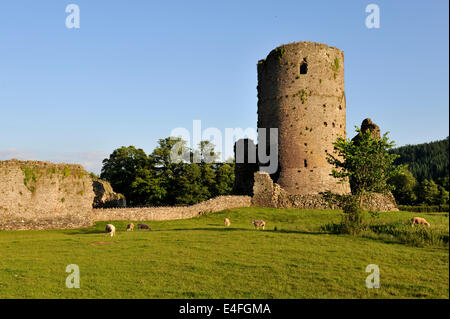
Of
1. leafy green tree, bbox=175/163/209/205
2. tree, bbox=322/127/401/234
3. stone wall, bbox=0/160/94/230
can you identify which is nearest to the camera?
tree, bbox=322/127/401/234

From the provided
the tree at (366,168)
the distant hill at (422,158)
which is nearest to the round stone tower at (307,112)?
the tree at (366,168)

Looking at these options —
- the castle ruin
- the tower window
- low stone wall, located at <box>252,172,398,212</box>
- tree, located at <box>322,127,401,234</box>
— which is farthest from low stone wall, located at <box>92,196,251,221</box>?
tree, located at <box>322,127,401,234</box>

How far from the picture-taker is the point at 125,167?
47906mm

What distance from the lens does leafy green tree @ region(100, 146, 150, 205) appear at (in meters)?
46.8

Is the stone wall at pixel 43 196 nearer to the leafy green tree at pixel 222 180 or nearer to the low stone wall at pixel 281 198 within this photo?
the low stone wall at pixel 281 198

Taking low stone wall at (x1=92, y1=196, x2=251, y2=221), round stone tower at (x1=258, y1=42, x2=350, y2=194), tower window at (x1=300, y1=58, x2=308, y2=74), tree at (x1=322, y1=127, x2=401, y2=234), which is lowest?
low stone wall at (x1=92, y1=196, x2=251, y2=221)

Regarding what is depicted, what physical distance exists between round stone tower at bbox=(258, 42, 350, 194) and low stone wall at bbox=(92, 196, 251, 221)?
644cm

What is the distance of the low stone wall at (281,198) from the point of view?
3694 cm

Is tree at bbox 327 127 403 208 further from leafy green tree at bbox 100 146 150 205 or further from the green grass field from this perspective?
leafy green tree at bbox 100 146 150 205

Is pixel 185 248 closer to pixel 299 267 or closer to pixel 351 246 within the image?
pixel 299 267

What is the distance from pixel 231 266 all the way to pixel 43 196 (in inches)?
764

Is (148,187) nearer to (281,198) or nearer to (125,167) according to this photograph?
(125,167)
